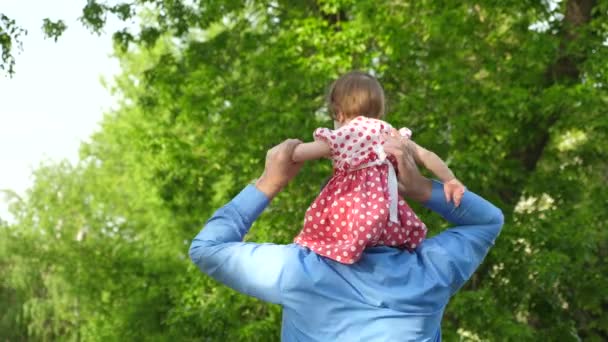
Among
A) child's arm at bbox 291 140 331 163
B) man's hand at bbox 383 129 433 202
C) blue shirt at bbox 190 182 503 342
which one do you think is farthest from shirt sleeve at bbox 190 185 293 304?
man's hand at bbox 383 129 433 202

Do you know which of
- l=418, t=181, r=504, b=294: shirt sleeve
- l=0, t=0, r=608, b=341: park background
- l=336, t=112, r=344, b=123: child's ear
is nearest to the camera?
l=418, t=181, r=504, b=294: shirt sleeve

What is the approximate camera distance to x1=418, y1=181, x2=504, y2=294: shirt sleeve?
250 centimetres

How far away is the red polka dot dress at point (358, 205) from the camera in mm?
2404

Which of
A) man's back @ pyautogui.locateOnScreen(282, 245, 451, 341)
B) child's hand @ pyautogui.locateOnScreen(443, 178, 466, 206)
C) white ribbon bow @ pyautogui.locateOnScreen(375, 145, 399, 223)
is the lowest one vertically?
man's back @ pyautogui.locateOnScreen(282, 245, 451, 341)

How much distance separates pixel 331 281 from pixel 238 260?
22 centimetres

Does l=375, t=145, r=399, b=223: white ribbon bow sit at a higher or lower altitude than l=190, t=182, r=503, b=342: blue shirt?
higher

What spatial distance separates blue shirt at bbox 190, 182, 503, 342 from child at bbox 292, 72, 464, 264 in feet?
0.17

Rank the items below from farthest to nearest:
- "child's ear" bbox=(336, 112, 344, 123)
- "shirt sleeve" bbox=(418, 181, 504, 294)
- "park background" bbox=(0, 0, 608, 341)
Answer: "park background" bbox=(0, 0, 608, 341) < "child's ear" bbox=(336, 112, 344, 123) < "shirt sleeve" bbox=(418, 181, 504, 294)

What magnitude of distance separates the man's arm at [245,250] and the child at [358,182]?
61mm

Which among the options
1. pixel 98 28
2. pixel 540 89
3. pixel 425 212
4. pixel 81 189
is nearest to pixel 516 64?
pixel 540 89

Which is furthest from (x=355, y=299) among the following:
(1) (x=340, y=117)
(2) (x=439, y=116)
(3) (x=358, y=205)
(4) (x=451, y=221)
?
(2) (x=439, y=116)

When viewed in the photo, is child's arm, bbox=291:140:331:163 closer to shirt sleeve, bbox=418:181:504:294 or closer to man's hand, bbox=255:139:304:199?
man's hand, bbox=255:139:304:199

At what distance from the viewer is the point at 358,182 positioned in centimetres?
252

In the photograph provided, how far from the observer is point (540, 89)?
12.7 metres
